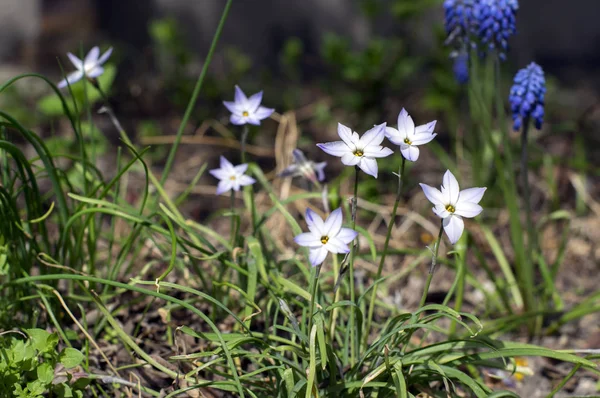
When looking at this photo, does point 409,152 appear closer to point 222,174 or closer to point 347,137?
point 347,137

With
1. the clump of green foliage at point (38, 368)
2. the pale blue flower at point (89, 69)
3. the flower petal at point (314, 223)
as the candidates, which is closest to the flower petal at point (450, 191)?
the flower petal at point (314, 223)

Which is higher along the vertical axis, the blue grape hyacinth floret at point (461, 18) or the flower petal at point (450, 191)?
the blue grape hyacinth floret at point (461, 18)

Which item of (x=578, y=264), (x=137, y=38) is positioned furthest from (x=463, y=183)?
(x=137, y=38)

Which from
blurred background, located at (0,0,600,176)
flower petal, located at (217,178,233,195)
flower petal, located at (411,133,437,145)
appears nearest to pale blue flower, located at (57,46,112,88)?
flower petal, located at (217,178,233,195)

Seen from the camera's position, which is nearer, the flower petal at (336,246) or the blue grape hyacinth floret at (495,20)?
the flower petal at (336,246)

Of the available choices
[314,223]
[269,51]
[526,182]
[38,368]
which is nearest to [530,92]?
[526,182]

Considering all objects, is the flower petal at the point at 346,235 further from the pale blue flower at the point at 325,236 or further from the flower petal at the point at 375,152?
the flower petal at the point at 375,152
